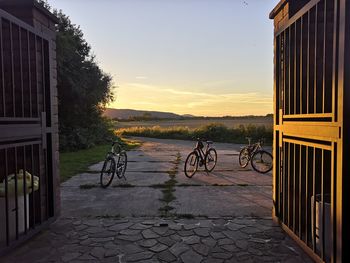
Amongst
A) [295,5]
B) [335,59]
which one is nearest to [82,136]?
[295,5]

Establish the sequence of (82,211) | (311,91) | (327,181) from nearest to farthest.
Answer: (327,181) → (311,91) → (82,211)

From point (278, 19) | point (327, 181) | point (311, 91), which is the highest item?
point (278, 19)

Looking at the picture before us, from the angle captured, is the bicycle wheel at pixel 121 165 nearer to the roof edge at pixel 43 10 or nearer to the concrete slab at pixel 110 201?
the concrete slab at pixel 110 201

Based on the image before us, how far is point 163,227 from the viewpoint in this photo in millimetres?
4410

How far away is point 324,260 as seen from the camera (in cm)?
313

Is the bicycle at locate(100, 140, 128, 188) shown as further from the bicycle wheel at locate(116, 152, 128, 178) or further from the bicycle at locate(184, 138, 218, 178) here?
the bicycle at locate(184, 138, 218, 178)

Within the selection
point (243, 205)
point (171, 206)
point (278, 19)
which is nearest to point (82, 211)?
point (171, 206)

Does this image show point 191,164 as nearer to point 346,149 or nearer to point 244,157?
point 244,157

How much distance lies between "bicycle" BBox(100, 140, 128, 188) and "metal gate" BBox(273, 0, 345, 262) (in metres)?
3.85

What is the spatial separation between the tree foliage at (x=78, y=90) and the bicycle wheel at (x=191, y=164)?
8.75 metres

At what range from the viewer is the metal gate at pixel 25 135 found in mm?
3736

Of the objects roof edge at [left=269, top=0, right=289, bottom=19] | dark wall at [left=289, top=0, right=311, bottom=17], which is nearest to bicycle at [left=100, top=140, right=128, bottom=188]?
roof edge at [left=269, top=0, right=289, bottom=19]

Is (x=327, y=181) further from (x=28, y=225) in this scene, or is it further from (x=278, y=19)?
(x=28, y=225)

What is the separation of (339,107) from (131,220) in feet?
10.5
